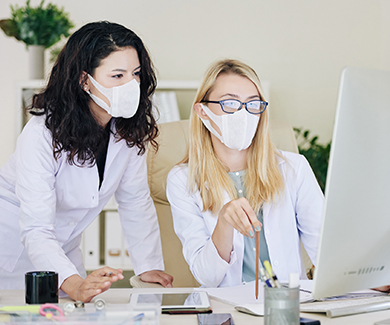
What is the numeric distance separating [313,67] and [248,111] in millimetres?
1589

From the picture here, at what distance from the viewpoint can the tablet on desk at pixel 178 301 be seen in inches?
34.3

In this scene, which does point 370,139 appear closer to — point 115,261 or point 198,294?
point 198,294

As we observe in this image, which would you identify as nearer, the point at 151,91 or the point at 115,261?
the point at 151,91

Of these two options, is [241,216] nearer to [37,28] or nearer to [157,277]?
[157,277]

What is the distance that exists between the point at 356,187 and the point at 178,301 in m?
0.44

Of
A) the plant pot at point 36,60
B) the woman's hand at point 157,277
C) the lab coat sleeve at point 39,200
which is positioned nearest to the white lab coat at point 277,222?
the woman's hand at point 157,277

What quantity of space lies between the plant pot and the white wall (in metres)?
0.40

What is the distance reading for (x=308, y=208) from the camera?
1.39 meters

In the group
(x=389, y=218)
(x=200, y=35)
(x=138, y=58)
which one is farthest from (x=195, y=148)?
(x=200, y=35)

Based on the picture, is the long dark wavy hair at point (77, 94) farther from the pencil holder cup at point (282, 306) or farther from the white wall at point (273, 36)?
the white wall at point (273, 36)

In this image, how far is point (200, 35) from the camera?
282 cm

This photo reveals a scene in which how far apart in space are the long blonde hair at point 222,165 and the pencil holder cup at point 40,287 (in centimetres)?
60

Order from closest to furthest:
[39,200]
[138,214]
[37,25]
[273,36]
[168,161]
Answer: [39,200] < [138,214] < [168,161] < [37,25] < [273,36]

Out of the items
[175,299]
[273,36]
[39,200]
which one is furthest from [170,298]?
[273,36]
